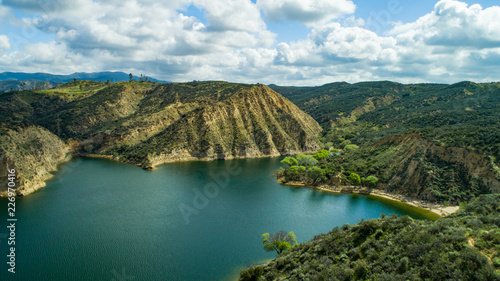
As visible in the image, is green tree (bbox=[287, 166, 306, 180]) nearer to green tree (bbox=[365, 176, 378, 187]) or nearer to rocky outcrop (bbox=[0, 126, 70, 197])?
green tree (bbox=[365, 176, 378, 187])

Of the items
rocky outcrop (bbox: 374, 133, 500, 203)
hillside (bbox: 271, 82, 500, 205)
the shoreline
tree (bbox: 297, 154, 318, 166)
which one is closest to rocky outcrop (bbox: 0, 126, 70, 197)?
the shoreline

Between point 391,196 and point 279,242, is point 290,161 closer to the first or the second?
point 391,196

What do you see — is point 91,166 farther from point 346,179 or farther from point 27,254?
point 346,179

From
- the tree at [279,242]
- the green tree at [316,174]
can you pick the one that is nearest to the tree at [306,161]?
the green tree at [316,174]

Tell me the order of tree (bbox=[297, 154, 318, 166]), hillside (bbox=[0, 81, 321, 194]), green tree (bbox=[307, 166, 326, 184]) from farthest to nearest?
hillside (bbox=[0, 81, 321, 194])
tree (bbox=[297, 154, 318, 166])
green tree (bbox=[307, 166, 326, 184])

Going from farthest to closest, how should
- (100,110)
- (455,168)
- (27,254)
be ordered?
(100,110) < (455,168) < (27,254)

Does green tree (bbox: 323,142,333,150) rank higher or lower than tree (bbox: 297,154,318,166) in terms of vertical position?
higher

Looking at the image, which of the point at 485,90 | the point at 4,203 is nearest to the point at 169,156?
the point at 4,203
